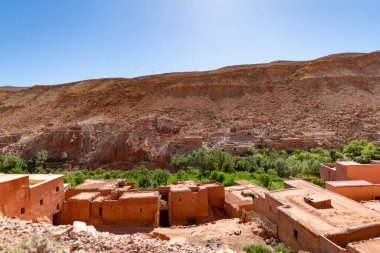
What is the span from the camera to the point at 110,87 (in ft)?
152

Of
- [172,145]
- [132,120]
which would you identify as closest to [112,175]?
[172,145]

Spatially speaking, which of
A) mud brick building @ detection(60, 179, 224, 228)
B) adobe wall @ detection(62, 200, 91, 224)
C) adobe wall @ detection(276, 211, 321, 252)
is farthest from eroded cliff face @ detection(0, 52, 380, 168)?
adobe wall @ detection(276, 211, 321, 252)

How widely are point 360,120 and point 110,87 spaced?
1275 inches

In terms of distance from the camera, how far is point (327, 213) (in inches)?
399

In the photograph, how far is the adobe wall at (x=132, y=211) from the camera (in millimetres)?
13086

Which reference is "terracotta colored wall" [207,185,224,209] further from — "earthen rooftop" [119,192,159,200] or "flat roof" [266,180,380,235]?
"flat roof" [266,180,380,235]

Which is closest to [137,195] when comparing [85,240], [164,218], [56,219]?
[164,218]

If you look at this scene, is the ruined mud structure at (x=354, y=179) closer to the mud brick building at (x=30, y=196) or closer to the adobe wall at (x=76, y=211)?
the adobe wall at (x=76, y=211)

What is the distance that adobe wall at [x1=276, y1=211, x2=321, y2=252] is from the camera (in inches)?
344

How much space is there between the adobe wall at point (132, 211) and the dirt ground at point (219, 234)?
68 centimetres

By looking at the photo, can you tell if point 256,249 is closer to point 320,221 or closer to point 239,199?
point 320,221

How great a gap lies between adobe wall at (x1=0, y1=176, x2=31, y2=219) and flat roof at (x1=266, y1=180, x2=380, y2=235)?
27.2 feet

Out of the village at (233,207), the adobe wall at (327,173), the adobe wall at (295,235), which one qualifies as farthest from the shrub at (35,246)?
the adobe wall at (327,173)

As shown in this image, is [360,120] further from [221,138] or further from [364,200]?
[364,200]
